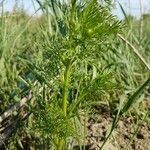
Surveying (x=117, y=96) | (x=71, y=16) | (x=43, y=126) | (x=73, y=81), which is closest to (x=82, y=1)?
(x=71, y=16)

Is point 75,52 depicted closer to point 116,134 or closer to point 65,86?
point 65,86

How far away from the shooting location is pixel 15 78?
7.93 feet

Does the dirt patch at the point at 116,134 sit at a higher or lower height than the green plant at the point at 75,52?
lower

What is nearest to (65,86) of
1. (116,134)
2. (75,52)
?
(75,52)

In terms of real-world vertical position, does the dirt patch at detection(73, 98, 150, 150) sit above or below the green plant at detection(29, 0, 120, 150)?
below

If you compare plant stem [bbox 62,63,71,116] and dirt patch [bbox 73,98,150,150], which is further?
dirt patch [bbox 73,98,150,150]

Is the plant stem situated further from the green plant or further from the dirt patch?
the dirt patch

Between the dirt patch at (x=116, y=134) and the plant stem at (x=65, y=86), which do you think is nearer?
the plant stem at (x=65, y=86)

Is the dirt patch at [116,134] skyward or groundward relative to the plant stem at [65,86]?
groundward

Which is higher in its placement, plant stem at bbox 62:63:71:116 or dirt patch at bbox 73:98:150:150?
plant stem at bbox 62:63:71:116

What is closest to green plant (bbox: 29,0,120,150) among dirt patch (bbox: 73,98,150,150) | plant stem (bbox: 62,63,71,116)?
plant stem (bbox: 62,63,71,116)

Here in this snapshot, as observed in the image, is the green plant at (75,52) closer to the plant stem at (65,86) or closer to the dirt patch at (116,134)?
the plant stem at (65,86)

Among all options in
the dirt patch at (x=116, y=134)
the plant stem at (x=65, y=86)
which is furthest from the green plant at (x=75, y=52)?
the dirt patch at (x=116, y=134)

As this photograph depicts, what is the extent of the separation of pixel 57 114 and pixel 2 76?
95 centimetres
